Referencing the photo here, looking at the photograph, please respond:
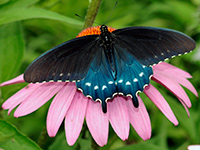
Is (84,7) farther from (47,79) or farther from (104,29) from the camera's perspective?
(47,79)

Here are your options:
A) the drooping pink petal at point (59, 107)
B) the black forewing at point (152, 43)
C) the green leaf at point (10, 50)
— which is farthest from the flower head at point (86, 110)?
the green leaf at point (10, 50)

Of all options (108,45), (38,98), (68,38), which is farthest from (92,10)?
(68,38)

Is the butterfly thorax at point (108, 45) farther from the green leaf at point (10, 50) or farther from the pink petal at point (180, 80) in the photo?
the green leaf at point (10, 50)

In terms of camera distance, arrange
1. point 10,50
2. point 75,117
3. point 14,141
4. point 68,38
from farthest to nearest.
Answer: point 68,38, point 10,50, point 75,117, point 14,141

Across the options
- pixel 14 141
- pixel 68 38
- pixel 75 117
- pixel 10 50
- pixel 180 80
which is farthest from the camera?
pixel 68 38

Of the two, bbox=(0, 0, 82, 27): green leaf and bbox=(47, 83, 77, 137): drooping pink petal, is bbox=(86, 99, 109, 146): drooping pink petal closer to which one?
bbox=(47, 83, 77, 137): drooping pink petal

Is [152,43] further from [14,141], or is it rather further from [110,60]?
[14,141]

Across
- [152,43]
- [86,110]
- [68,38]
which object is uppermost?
[68,38]
